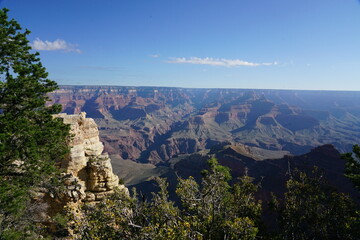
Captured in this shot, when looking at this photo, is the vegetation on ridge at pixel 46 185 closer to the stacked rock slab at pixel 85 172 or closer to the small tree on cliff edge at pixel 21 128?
the small tree on cliff edge at pixel 21 128

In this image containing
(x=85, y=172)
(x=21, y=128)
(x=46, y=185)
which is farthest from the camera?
(x=85, y=172)

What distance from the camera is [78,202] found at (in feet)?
67.4

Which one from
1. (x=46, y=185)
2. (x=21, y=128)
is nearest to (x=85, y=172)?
(x=46, y=185)

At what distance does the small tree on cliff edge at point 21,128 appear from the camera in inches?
583

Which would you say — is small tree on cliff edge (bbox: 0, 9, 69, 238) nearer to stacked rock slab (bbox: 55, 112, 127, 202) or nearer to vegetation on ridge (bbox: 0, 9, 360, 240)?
vegetation on ridge (bbox: 0, 9, 360, 240)

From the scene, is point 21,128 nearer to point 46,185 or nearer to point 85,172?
point 46,185

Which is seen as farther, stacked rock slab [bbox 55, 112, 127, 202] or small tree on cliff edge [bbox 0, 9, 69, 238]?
stacked rock slab [bbox 55, 112, 127, 202]

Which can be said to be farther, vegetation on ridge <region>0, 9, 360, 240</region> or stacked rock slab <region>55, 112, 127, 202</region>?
stacked rock slab <region>55, 112, 127, 202</region>

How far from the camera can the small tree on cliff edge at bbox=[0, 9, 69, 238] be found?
14812mm

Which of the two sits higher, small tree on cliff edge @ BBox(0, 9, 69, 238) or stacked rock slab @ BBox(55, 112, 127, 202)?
small tree on cliff edge @ BBox(0, 9, 69, 238)

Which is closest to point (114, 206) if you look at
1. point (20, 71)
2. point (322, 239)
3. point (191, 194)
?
point (191, 194)

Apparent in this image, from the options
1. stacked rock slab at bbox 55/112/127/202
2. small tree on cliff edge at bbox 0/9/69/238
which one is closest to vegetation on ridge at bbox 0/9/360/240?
small tree on cliff edge at bbox 0/9/69/238

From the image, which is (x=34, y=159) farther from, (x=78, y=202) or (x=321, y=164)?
(x=321, y=164)

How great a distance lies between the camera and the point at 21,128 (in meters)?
15.1
